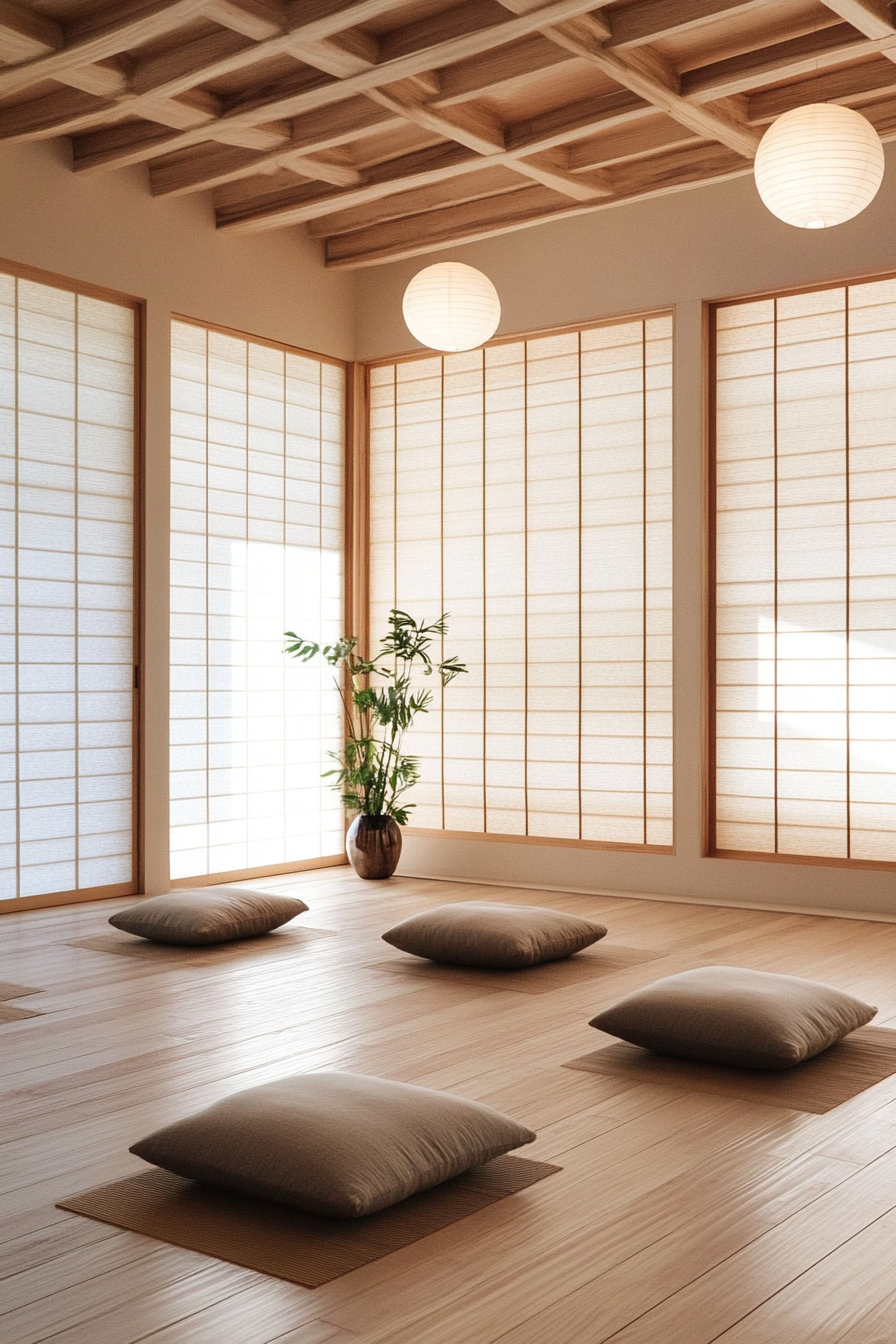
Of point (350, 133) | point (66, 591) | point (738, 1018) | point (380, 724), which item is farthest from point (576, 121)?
point (738, 1018)

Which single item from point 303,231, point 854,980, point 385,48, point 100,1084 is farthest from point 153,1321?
point 303,231

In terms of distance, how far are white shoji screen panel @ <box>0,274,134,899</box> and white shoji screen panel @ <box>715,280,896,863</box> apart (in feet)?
8.75

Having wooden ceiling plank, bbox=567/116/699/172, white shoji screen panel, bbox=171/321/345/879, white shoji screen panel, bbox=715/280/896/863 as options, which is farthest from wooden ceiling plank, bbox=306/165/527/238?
white shoji screen panel, bbox=715/280/896/863

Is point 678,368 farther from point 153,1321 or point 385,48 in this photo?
point 153,1321

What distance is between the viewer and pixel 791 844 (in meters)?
5.53

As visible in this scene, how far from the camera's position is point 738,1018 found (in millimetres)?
2932

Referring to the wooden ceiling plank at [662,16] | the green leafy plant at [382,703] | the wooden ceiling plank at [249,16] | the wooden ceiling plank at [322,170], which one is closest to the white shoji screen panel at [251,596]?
the green leafy plant at [382,703]

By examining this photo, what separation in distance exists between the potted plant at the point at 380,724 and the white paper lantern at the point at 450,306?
63.4 inches

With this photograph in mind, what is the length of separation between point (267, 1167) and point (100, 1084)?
91 cm

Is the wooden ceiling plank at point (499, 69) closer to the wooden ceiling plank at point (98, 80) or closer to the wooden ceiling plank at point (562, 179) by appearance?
the wooden ceiling plank at point (562, 179)

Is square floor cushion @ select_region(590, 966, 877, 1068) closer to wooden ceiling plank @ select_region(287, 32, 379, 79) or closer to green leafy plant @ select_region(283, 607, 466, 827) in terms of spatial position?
wooden ceiling plank @ select_region(287, 32, 379, 79)

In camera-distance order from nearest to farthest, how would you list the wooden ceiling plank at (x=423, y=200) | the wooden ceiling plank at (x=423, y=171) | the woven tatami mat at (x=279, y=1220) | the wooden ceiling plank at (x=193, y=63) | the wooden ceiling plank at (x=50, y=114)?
1. the woven tatami mat at (x=279, y=1220)
2. the wooden ceiling plank at (x=193, y=63)
3. the wooden ceiling plank at (x=50, y=114)
4. the wooden ceiling plank at (x=423, y=171)
5. the wooden ceiling plank at (x=423, y=200)

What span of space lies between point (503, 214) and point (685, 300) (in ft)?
3.10

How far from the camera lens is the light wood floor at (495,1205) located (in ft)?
5.80
